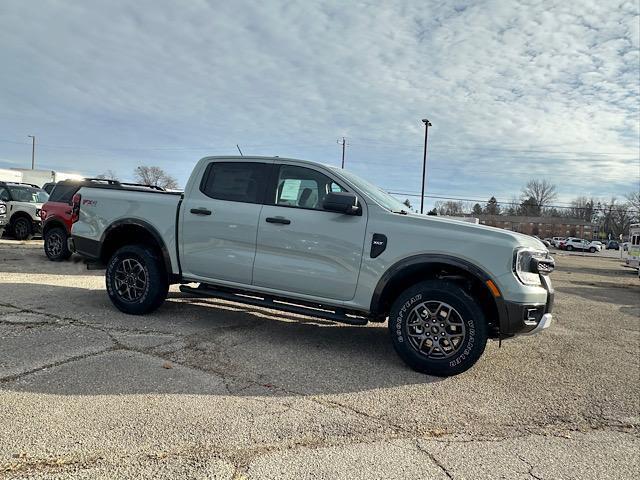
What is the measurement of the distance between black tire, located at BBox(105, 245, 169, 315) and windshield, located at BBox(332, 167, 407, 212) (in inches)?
98.7

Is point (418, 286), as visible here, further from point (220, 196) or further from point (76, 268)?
point (76, 268)

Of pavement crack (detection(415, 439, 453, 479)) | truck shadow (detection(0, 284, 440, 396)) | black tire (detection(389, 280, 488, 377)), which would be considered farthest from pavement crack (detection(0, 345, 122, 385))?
pavement crack (detection(415, 439, 453, 479))

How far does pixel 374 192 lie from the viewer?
4.81 meters

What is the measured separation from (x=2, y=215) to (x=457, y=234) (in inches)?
572

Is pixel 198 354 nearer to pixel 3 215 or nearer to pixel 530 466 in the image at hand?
pixel 530 466

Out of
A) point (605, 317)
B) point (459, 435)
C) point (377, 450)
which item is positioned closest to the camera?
point (377, 450)

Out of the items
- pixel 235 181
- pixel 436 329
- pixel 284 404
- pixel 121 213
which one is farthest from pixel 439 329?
pixel 121 213

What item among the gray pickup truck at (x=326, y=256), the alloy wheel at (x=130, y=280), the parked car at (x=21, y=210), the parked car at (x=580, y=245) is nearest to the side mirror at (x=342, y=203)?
the gray pickup truck at (x=326, y=256)

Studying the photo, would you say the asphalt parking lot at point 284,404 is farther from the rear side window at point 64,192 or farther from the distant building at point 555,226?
the distant building at point 555,226

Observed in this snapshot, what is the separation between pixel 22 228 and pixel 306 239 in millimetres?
13396

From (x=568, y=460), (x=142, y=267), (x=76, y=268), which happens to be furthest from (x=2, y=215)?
(x=568, y=460)

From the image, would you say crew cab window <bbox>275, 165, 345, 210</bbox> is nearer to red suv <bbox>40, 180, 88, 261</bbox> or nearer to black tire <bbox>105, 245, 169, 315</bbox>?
black tire <bbox>105, 245, 169, 315</bbox>

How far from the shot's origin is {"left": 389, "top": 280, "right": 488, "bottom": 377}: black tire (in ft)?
12.9

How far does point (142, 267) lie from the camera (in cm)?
538
